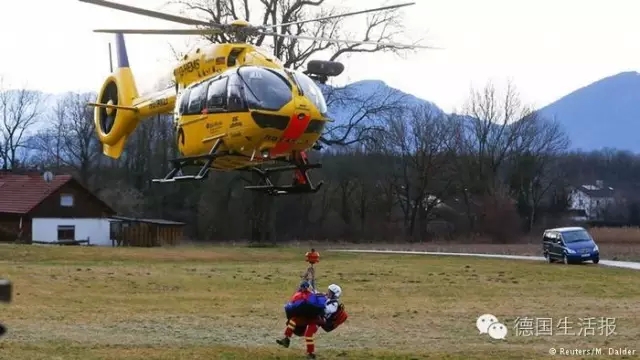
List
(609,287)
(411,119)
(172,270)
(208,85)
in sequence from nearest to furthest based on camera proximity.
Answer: (208,85) → (609,287) → (172,270) → (411,119)

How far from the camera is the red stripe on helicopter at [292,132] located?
15.5 meters

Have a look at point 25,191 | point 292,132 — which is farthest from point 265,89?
point 25,191

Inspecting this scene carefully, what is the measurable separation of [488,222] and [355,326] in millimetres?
56431

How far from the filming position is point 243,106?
51.0 feet

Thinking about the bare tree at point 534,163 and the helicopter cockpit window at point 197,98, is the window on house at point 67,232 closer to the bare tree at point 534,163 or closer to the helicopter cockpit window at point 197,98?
the bare tree at point 534,163

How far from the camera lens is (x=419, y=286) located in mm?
30688

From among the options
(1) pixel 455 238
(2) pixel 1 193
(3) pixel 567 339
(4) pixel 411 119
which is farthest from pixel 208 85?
(4) pixel 411 119

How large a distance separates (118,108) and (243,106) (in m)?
5.41

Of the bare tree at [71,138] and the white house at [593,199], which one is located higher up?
the bare tree at [71,138]

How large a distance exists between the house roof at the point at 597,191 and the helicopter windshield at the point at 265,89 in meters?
90.7

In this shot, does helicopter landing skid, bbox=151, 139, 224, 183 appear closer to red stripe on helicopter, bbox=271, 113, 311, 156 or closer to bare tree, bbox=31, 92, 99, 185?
red stripe on helicopter, bbox=271, 113, 311, 156

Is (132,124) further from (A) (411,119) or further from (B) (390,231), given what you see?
(A) (411,119)

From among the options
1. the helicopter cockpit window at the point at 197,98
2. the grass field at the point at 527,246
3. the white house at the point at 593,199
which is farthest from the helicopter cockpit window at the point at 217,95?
the white house at the point at 593,199

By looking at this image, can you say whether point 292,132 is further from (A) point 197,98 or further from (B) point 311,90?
(A) point 197,98
